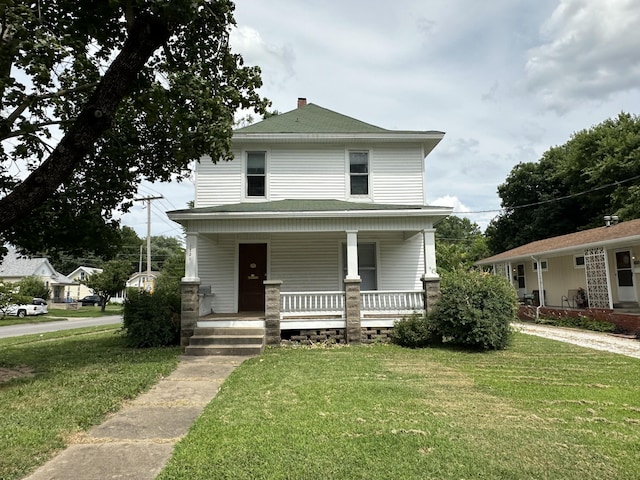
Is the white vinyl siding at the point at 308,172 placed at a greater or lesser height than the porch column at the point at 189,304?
greater

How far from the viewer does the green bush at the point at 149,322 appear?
10.0 meters

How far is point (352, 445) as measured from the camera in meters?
3.85

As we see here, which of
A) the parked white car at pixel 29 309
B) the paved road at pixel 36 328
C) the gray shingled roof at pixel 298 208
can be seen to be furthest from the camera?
the parked white car at pixel 29 309

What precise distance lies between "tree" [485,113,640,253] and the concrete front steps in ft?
78.7

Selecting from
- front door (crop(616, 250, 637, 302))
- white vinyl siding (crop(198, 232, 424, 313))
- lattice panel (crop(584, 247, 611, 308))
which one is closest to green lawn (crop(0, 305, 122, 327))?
white vinyl siding (crop(198, 232, 424, 313))

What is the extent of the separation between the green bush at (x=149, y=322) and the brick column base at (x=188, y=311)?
0.59m

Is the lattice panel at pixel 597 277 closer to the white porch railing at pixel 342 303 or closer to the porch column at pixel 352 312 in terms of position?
the white porch railing at pixel 342 303

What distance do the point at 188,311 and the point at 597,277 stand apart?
14135mm

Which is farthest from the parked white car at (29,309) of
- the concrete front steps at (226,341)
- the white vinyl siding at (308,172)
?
the concrete front steps at (226,341)

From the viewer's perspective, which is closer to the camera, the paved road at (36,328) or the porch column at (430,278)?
the porch column at (430,278)

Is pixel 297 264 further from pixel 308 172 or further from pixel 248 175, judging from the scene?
pixel 248 175

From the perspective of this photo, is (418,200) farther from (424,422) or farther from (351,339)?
(424,422)

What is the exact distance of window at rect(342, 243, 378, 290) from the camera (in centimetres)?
1259

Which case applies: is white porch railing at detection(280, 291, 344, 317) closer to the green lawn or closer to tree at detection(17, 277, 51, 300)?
the green lawn
